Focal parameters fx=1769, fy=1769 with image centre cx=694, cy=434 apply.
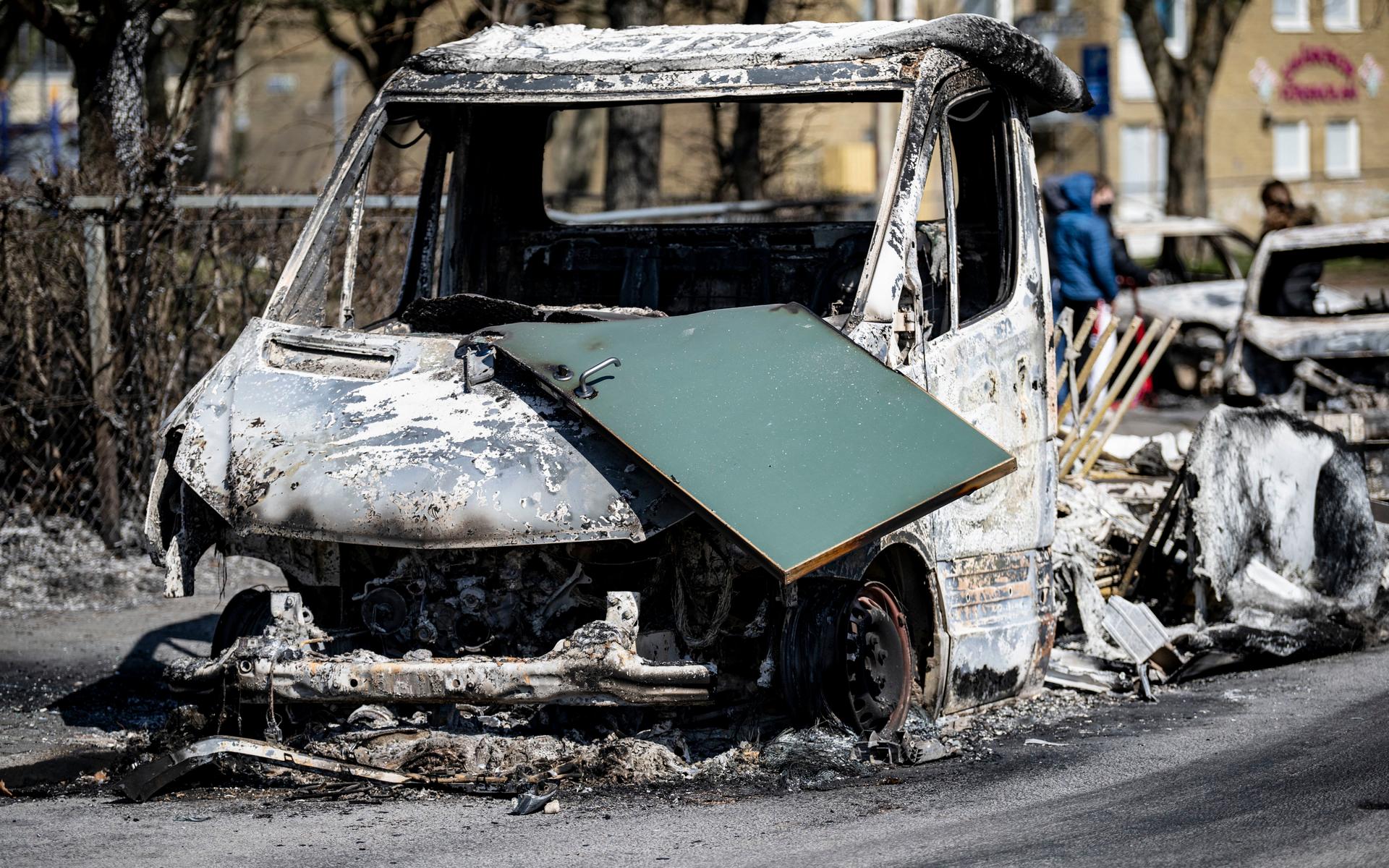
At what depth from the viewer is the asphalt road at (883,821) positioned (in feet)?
14.9

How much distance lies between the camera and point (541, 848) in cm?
463

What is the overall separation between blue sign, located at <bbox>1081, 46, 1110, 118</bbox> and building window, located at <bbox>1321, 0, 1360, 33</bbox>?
30090mm

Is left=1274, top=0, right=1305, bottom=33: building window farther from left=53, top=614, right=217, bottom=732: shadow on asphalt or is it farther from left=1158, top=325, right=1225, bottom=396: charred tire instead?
left=53, top=614, right=217, bottom=732: shadow on asphalt

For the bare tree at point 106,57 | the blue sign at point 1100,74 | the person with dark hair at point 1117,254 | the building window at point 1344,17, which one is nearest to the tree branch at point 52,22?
the bare tree at point 106,57

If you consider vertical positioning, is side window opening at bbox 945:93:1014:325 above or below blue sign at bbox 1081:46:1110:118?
below

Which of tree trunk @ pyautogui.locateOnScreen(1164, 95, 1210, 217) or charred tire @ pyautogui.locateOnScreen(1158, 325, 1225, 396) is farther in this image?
tree trunk @ pyautogui.locateOnScreen(1164, 95, 1210, 217)

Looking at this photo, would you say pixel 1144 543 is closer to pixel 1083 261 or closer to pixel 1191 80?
pixel 1083 261

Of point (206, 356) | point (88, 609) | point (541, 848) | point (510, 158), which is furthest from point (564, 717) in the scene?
point (206, 356)

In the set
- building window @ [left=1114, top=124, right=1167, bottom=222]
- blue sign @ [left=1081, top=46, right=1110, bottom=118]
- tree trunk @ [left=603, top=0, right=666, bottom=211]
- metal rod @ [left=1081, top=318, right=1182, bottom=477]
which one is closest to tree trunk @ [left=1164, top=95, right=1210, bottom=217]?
blue sign @ [left=1081, top=46, right=1110, bottom=118]

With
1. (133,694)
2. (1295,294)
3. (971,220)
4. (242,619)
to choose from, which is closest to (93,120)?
(133,694)

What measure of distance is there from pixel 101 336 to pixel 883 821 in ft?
20.8

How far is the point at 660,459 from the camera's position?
16.4ft

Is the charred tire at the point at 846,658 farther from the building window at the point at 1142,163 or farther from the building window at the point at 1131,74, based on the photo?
the building window at the point at 1131,74

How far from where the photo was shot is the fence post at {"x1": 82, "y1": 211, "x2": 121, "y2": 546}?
9.57 m
